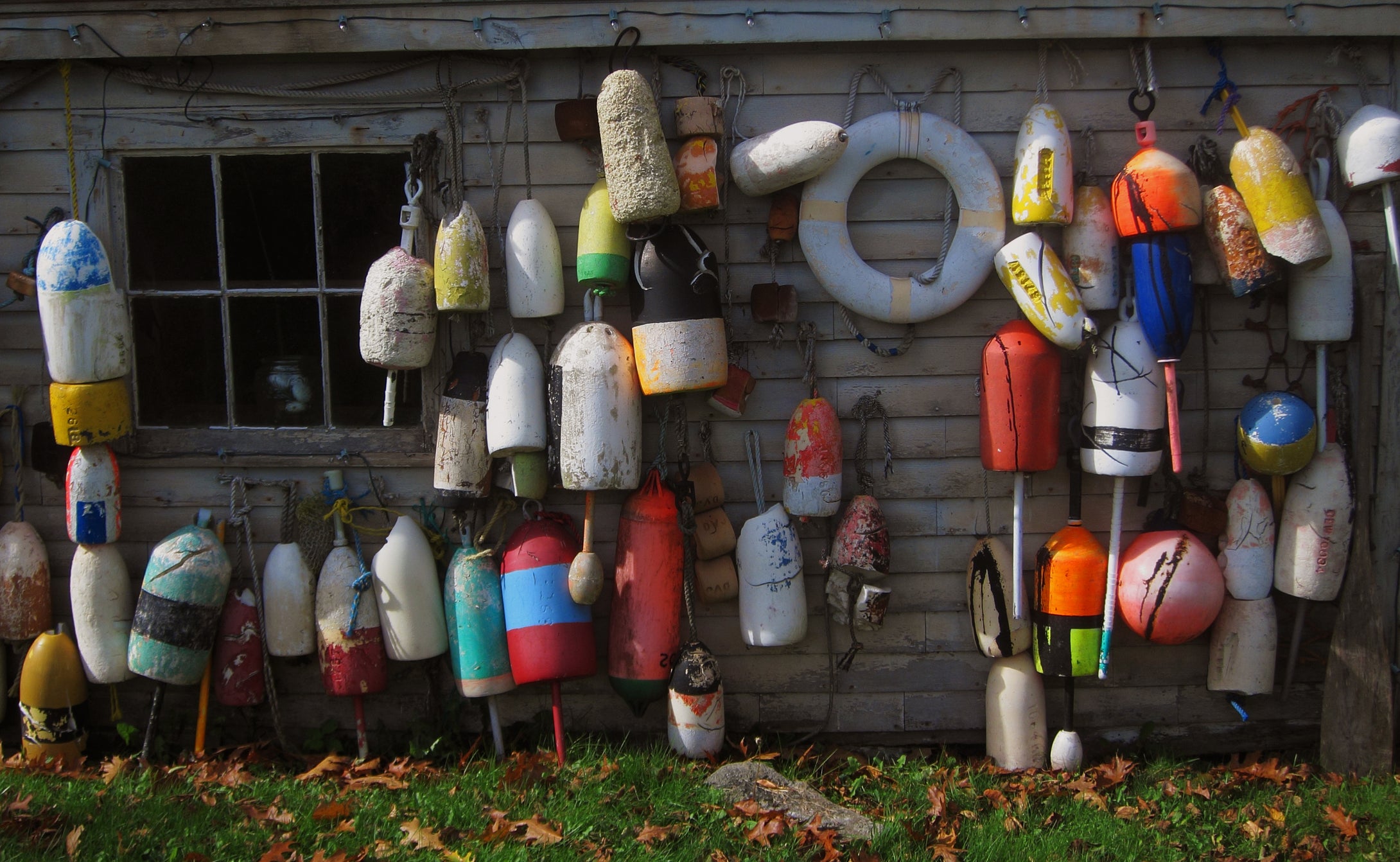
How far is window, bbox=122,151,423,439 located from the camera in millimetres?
Result: 3387

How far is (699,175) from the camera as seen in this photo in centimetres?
311

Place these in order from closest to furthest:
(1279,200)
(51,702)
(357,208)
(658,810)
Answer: (658,810) < (1279,200) < (51,702) < (357,208)

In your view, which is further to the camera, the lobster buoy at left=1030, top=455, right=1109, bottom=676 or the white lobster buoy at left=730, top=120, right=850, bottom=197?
the lobster buoy at left=1030, top=455, right=1109, bottom=676

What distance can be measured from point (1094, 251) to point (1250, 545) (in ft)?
3.64

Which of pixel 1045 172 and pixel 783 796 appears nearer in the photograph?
pixel 783 796

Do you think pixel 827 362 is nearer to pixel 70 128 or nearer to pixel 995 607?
pixel 995 607

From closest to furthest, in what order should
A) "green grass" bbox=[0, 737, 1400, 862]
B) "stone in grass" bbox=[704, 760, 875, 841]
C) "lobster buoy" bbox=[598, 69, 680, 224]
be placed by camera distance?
"green grass" bbox=[0, 737, 1400, 862] → "stone in grass" bbox=[704, 760, 875, 841] → "lobster buoy" bbox=[598, 69, 680, 224]

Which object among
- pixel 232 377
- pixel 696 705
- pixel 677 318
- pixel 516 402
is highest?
pixel 677 318

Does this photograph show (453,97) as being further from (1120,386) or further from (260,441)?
(1120,386)

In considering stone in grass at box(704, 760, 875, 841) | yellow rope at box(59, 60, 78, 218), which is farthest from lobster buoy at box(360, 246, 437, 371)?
stone in grass at box(704, 760, 875, 841)

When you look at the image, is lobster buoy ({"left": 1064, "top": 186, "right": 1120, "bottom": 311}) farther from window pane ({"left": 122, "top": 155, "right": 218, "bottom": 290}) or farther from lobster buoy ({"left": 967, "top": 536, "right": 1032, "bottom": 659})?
window pane ({"left": 122, "top": 155, "right": 218, "bottom": 290})

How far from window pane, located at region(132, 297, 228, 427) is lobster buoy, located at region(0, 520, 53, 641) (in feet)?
1.79

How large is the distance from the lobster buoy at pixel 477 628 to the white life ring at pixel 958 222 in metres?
1.52

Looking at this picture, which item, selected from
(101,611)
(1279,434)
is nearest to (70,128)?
(101,611)
